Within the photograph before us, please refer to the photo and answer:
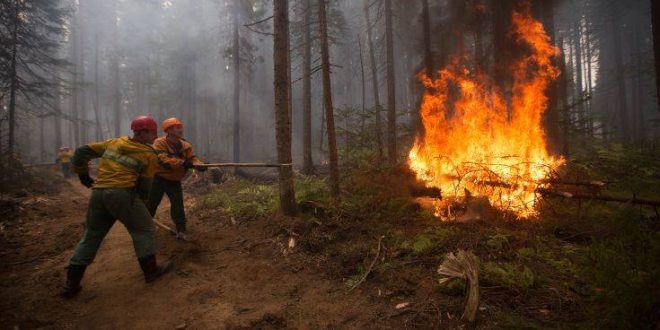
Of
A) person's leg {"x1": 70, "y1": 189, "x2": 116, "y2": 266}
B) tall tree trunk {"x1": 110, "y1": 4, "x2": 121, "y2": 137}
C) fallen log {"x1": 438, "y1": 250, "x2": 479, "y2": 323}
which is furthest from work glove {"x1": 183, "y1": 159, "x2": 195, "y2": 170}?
tall tree trunk {"x1": 110, "y1": 4, "x2": 121, "y2": 137}

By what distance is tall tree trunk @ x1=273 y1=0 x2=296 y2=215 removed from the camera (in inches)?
305

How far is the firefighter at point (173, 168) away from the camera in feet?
22.0

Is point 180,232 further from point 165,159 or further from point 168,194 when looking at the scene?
point 165,159

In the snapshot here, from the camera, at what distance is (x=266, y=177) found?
55.4 feet

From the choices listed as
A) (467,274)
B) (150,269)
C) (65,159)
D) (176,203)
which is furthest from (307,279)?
(65,159)

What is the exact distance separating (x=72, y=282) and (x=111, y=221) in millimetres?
990

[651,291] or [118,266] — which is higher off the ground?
[651,291]

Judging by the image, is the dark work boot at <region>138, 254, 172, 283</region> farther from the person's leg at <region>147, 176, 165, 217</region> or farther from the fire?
the fire

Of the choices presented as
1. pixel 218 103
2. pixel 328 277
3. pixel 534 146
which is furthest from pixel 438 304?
pixel 218 103

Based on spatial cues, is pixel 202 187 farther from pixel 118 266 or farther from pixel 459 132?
pixel 459 132

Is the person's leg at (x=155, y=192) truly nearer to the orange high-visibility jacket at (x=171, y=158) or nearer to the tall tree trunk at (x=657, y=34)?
the orange high-visibility jacket at (x=171, y=158)

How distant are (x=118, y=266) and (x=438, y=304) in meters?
5.55

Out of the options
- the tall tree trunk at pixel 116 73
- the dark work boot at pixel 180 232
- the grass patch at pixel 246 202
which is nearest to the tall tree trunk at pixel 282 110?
the grass patch at pixel 246 202

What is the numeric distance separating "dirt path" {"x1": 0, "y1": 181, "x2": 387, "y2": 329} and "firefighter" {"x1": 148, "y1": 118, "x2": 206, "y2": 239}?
26.7 inches
